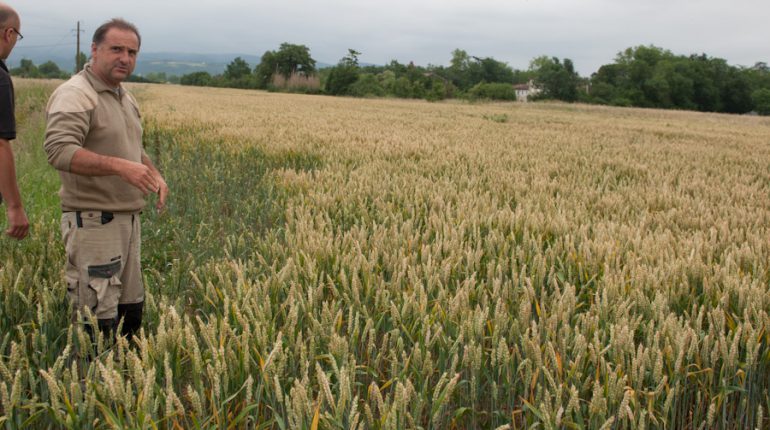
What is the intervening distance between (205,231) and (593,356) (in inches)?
141

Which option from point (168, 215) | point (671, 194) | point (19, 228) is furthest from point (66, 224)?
point (671, 194)

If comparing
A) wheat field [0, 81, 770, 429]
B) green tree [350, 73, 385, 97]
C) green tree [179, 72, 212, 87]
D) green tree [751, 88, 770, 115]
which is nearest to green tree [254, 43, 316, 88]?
green tree [179, 72, 212, 87]

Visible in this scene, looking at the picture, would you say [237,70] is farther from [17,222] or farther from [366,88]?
[17,222]

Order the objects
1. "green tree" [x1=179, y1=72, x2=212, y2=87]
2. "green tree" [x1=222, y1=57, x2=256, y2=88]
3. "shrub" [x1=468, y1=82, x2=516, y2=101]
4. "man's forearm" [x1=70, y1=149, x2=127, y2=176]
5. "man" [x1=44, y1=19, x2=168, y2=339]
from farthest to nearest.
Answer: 1. "green tree" [x1=179, y1=72, x2=212, y2=87]
2. "green tree" [x1=222, y1=57, x2=256, y2=88]
3. "shrub" [x1=468, y1=82, x2=516, y2=101]
4. "man" [x1=44, y1=19, x2=168, y2=339]
5. "man's forearm" [x1=70, y1=149, x2=127, y2=176]

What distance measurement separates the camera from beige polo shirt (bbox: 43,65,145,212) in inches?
97.3

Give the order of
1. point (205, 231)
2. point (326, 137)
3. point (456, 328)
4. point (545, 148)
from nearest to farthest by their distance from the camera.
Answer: point (456, 328) < point (205, 231) < point (326, 137) < point (545, 148)

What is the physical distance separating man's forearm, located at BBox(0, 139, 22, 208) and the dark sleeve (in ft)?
0.13

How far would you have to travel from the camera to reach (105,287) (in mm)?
2656

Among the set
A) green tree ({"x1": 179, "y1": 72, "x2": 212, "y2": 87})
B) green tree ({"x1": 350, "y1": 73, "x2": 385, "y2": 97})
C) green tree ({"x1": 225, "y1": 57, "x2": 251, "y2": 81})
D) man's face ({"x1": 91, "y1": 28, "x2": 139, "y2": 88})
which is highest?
green tree ({"x1": 225, "y1": 57, "x2": 251, "y2": 81})

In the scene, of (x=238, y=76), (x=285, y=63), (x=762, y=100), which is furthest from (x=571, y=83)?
(x=238, y=76)

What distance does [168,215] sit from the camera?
221 inches

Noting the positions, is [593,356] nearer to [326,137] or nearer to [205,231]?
[205,231]

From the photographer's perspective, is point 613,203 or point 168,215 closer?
point 613,203

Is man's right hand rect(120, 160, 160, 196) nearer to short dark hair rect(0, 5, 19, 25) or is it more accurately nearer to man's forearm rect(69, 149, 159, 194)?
man's forearm rect(69, 149, 159, 194)
